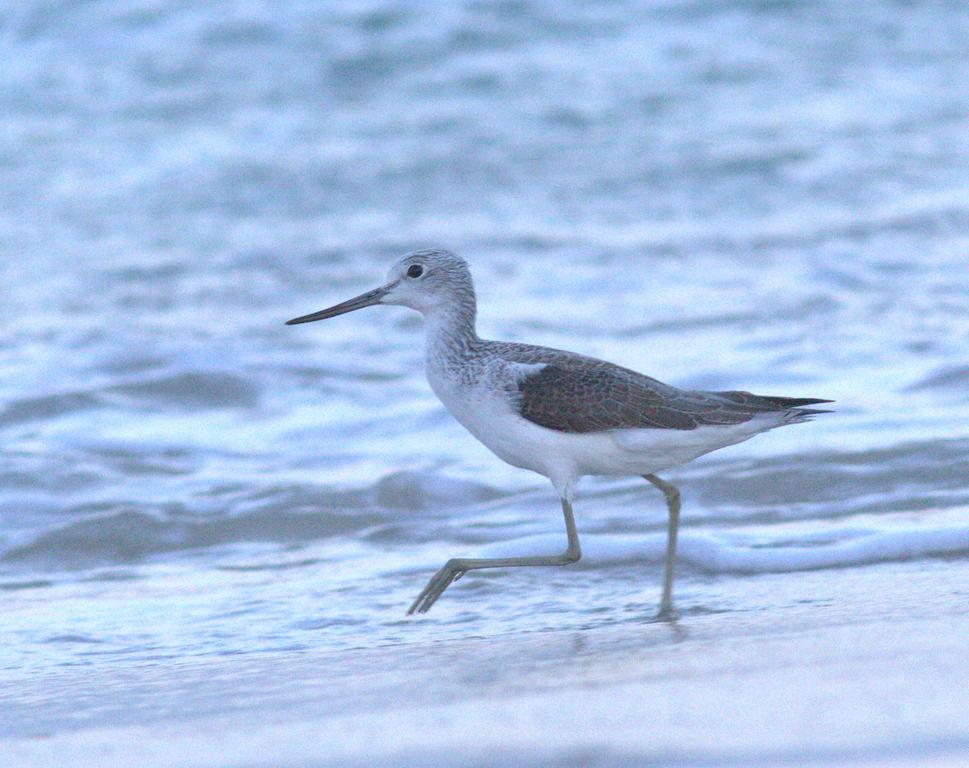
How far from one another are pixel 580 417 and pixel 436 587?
0.90 metres

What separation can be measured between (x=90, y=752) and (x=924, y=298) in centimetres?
831

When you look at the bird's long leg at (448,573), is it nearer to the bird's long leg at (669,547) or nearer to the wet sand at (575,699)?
the wet sand at (575,699)

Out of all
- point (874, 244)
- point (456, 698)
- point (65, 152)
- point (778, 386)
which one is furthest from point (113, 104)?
point (456, 698)

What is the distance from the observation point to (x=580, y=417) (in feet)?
20.8

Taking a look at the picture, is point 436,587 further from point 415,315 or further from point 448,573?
point 415,315

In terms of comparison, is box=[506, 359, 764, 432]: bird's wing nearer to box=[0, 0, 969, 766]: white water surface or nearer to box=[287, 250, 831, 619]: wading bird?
box=[287, 250, 831, 619]: wading bird

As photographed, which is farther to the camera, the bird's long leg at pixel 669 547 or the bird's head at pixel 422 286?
the bird's head at pixel 422 286

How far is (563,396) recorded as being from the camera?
6.35 m

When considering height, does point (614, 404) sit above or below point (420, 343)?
below

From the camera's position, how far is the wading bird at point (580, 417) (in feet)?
20.8

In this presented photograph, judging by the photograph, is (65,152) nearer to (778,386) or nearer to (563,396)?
(778,386)

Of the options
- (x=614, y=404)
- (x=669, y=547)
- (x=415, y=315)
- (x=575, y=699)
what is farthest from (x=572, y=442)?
(x=415, y=315)

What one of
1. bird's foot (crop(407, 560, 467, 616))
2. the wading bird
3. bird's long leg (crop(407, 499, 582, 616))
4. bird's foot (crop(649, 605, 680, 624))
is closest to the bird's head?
the wading bird

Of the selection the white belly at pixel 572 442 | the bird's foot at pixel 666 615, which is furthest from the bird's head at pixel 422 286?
the bird's foot at pixel 666 615
